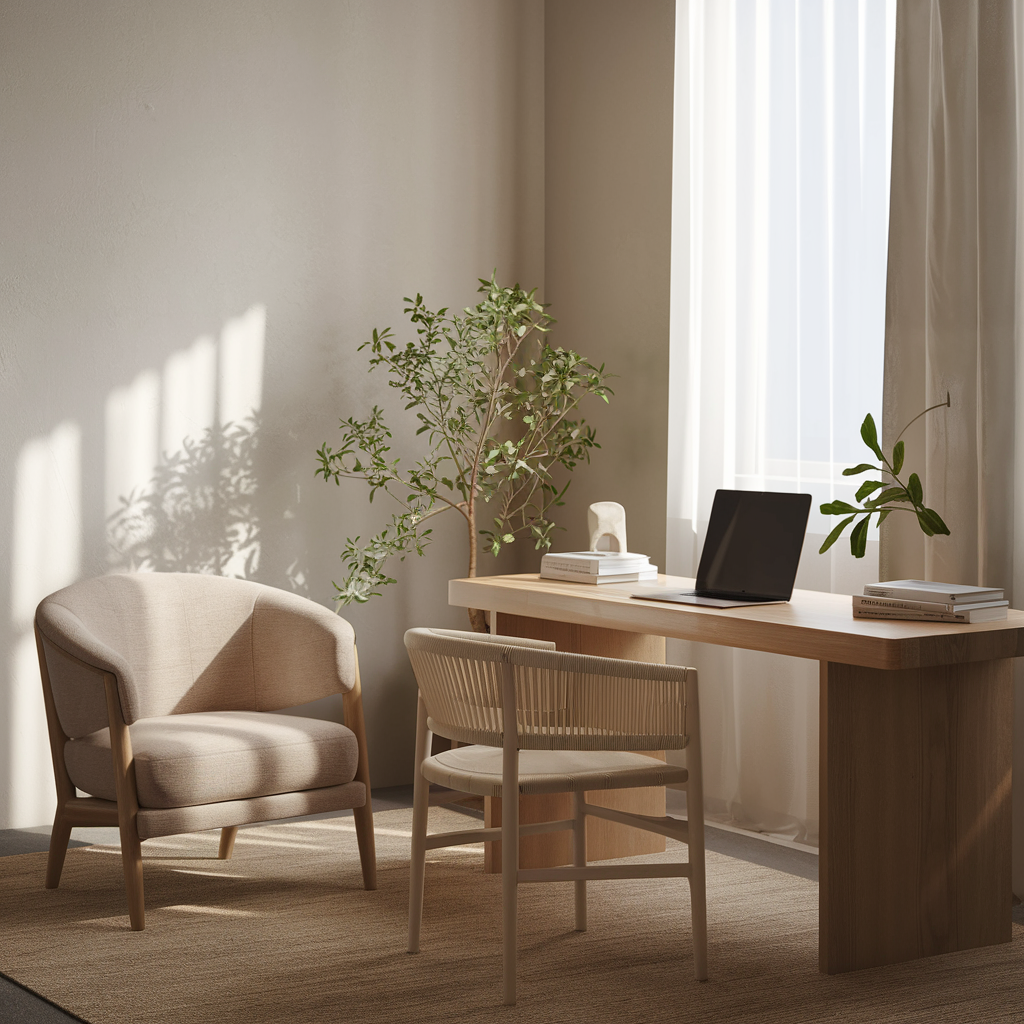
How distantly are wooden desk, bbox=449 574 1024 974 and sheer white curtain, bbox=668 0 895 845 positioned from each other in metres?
0.92

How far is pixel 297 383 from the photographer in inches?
178

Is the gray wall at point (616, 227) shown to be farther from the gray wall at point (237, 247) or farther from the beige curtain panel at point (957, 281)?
the beige curtain panel at point (957, 281)

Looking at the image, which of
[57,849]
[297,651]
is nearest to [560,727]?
[297,651]

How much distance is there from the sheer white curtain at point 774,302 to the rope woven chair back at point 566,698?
140 centimetres

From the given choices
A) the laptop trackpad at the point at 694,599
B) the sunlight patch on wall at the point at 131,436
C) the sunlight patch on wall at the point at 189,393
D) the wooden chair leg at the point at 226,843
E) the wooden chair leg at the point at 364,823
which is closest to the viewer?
the laptop trackpad at the point at 694,599

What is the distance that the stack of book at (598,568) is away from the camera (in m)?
3.57

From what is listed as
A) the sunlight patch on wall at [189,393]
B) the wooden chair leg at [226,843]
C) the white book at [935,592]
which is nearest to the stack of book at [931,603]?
the white book at [935,592]

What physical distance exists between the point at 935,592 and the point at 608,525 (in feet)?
3.60

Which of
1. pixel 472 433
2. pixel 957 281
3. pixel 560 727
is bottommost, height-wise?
pixel 560 727

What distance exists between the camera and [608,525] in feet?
12.3

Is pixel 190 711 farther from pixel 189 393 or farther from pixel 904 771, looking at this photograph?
pixel 904 771

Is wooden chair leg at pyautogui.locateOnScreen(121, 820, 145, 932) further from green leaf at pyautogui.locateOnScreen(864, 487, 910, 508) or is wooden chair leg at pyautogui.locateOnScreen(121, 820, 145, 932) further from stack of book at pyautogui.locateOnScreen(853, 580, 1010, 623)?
green leaf at pyautogui.locateOnScreen(864, 487, 910, 508)

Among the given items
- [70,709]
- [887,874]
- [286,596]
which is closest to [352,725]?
[286,596]

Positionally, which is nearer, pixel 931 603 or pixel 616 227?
pixel 931 603
